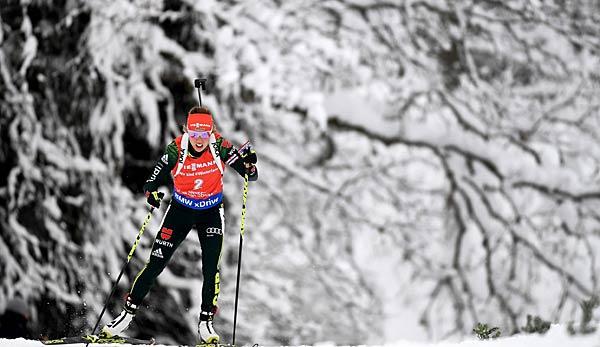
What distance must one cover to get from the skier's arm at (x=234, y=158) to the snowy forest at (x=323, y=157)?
564cm

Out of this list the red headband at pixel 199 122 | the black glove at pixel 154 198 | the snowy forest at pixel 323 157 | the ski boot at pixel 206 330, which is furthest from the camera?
the snowy forest at pixel 323 157

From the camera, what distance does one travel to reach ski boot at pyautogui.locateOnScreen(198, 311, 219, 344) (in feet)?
15.1

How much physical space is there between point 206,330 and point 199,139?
1.26 metres

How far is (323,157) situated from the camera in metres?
11.4

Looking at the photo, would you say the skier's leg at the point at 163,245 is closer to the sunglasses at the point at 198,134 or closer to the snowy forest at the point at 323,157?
the sunglasses at the point at 198,134

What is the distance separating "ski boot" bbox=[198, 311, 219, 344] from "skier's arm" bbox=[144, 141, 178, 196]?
0.90m

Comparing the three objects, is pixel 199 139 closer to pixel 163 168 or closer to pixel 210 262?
pixel 163 168

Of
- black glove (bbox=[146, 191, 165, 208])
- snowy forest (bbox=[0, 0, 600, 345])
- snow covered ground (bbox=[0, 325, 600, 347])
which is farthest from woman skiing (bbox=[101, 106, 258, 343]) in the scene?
snowy forest (bbox=[0, 0, 600, 345])

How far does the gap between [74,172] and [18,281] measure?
6.33ft

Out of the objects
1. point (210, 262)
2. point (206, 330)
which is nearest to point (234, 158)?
point (210, 262)

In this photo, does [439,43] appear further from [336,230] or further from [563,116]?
[336,230]

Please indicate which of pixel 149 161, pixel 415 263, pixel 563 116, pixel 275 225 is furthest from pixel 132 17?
pixel 563 116

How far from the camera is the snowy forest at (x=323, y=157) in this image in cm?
1026

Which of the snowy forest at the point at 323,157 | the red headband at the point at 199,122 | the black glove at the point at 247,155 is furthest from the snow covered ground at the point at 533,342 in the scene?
the snowy forest at the point at 323,157
